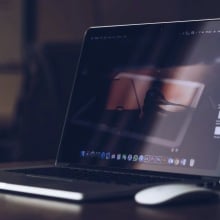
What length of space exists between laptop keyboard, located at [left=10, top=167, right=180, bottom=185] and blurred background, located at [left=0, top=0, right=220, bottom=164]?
0.55 metres

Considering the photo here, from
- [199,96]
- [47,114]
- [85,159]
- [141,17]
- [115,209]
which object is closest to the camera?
[115,209]

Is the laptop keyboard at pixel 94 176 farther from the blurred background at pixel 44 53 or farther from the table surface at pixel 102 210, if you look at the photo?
the blurred background at pixel 44 53

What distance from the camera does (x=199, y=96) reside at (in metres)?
0.94

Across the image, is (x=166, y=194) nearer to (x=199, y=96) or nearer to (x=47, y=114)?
(x=199, y=96)

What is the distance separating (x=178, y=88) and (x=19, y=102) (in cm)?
75

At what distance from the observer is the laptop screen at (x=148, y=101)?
933 millimetres

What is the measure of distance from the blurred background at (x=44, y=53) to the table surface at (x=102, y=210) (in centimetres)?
79

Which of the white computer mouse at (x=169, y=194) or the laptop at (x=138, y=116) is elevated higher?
the laptop at (x=138, y=116)

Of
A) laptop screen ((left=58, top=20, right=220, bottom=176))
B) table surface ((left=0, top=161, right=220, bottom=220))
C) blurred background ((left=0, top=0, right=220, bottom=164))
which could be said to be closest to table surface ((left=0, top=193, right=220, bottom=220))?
table surface ((left=0, top=161, right=220, bottom=220))

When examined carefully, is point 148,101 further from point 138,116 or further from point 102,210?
point 102,210

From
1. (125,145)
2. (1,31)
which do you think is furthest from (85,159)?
(1,31)

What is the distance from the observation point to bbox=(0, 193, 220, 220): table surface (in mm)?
699

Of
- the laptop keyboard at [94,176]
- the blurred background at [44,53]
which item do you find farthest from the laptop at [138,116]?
the blurred background at [44,53]

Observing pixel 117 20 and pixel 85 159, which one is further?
pixel 117 20
